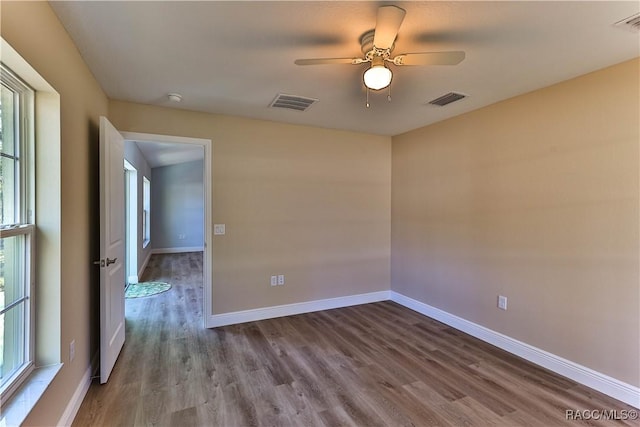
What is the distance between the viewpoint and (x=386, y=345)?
3025mm

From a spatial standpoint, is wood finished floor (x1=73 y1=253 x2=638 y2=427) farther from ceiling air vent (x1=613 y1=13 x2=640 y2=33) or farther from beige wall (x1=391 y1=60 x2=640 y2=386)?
ceiling air vent (x1=613 y1=13 x2=640 y2=33)

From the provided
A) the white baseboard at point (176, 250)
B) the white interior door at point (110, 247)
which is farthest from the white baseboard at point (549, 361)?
the white baseboard at point (176, 250)

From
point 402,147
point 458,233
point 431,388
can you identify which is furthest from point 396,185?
point 431,388

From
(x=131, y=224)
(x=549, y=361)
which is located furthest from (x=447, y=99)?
(x=131, y=224)

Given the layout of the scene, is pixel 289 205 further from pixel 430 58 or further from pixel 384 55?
pixel 430 58

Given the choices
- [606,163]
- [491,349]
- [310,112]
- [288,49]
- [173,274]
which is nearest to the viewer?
[288,49]

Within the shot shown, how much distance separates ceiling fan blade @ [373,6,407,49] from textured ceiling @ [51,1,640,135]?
0.36 ft

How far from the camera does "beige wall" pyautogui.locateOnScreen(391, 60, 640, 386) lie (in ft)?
7.21

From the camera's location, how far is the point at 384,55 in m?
1.81

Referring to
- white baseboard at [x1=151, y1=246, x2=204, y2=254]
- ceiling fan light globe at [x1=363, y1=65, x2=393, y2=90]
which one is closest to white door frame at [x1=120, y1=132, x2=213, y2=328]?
ceiling fan light globe at [x1=363, y1=65, x2=393, y2=90]

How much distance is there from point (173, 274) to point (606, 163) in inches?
255

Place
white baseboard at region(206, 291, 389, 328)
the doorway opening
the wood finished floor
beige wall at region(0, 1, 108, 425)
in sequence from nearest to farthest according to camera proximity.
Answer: beige wall at region(0, 1, 108, 425), the wood finished floor, white baseboard at region(206, 291, 389, 328), the doorway opening

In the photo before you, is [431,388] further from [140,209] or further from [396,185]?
[140,209]

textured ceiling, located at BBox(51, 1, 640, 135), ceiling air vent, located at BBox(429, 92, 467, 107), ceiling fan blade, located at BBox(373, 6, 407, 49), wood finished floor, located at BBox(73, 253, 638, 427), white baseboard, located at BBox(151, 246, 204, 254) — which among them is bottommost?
wood finished floor, located at BBox(73, 253, 638, 427)
